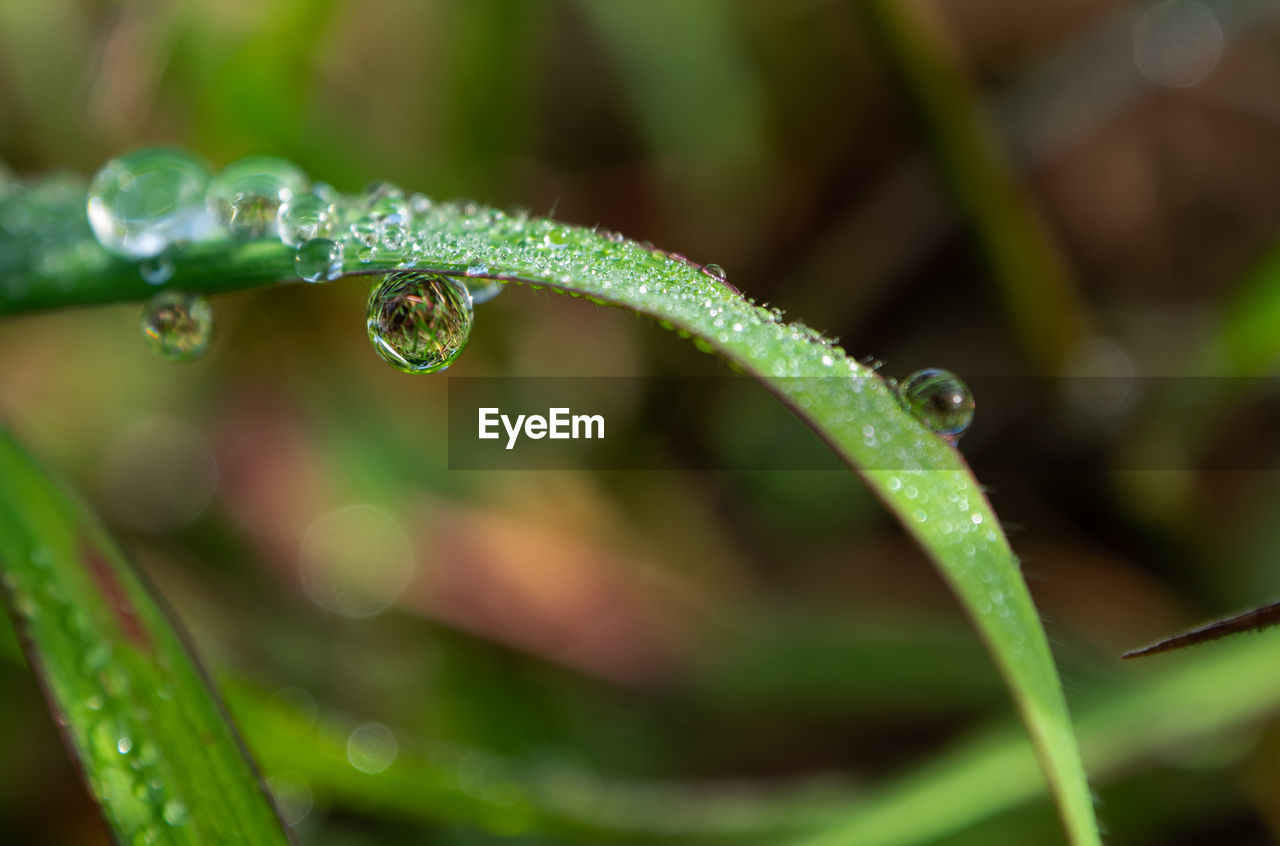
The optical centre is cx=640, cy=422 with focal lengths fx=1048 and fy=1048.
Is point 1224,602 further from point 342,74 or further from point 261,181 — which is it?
point 342,74

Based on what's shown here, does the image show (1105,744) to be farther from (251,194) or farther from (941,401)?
(251,194)

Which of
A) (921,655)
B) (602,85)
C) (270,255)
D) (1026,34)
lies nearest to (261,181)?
(270,255)

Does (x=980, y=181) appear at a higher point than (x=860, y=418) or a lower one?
higher

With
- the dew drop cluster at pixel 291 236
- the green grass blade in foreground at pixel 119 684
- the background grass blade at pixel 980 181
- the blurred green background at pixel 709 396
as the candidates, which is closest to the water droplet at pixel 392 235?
the dew drop cluster at pixel 291 236

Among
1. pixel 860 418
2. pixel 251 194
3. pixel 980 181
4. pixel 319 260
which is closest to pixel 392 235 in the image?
pixel 319 260

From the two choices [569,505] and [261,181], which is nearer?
[261,181]

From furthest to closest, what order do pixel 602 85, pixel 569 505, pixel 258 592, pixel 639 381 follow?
pixel 602 85, pixel 639 381, pixel 569 505, pixel 258 592
